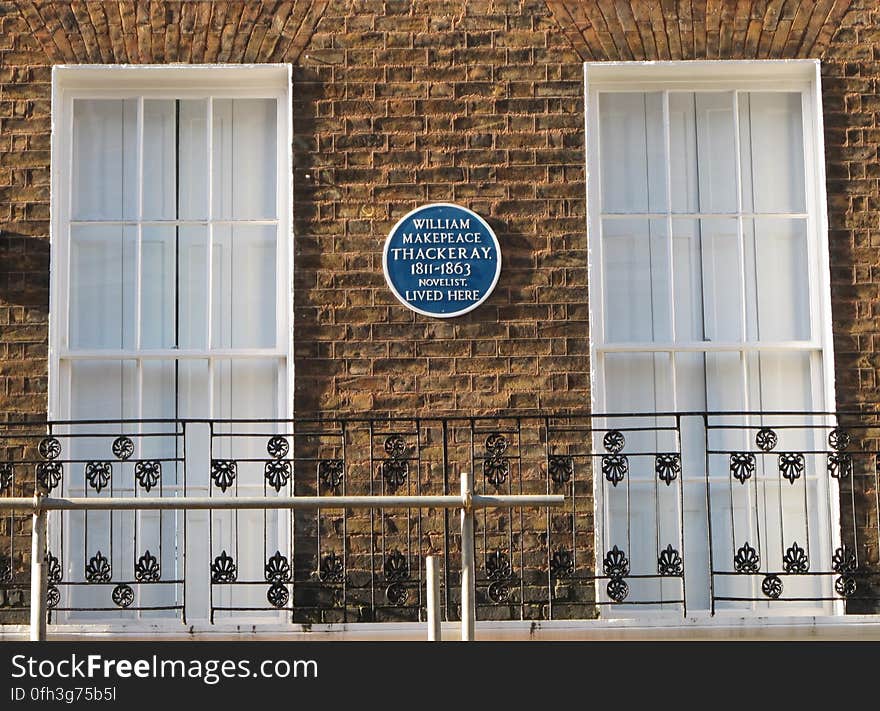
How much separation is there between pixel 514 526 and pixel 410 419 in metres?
0.91

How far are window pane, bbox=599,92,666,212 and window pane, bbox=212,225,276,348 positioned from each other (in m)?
2.13

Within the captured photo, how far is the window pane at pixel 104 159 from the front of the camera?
1296 cm

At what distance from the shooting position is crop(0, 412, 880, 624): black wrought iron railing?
12203 millimetres

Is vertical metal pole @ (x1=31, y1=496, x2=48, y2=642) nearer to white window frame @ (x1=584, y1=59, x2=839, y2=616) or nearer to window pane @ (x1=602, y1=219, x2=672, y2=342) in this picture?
white window frame @ (x1=584, y1=59, x2=839, y2=616)

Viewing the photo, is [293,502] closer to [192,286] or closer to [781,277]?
[192,286]

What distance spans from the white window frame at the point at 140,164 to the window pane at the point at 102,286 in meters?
0.06

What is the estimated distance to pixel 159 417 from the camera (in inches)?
501

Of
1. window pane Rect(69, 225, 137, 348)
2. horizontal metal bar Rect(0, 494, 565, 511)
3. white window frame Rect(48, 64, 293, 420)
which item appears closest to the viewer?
horizontal metal bar Rect(0, 494, 565, 511)

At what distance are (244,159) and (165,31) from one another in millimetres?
922

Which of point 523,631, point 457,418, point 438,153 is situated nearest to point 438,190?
point 438,153

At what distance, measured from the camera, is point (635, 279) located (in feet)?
42.5

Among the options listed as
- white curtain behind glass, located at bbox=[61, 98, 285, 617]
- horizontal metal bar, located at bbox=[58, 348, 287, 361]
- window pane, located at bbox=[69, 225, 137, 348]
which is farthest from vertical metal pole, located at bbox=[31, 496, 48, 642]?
window pane, located at bbox=[69, 225, 137, 348]
